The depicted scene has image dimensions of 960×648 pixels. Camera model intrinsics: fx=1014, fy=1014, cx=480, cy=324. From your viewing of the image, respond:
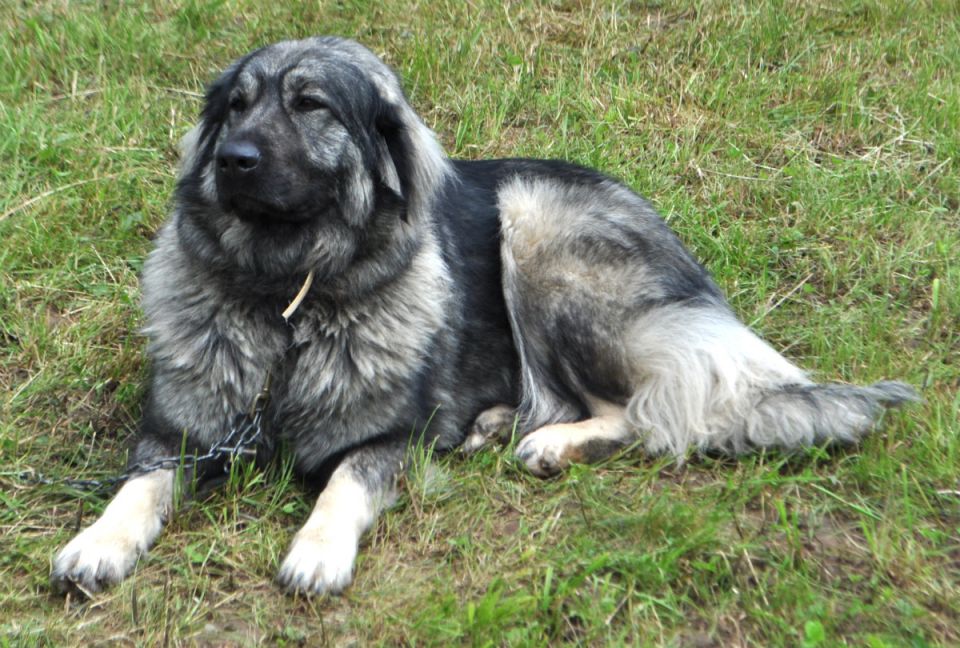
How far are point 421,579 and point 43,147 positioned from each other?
3.23 meters

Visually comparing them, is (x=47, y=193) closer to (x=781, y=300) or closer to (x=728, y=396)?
(x=728, y=396)

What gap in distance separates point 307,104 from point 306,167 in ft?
0.76

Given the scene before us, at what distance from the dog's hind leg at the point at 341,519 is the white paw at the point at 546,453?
0.45 m

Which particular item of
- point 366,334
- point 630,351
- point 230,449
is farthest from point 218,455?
point 630,351

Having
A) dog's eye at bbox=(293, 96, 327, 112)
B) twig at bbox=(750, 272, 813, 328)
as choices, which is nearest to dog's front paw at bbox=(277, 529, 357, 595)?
dog's eye at bbox=(293, 96, 327, 112)

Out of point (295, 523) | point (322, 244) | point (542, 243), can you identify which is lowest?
point (295, 523)

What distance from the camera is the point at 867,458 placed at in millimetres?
3369

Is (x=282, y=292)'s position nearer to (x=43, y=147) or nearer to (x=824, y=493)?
(x=824, y=493)

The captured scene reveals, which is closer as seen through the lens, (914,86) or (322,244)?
(322,244)

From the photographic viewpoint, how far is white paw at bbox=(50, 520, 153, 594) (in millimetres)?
2889

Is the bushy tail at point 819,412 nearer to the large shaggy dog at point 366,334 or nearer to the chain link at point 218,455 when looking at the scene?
the large shaggy dog at point 366,334

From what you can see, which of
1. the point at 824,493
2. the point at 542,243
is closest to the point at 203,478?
the point at 542,243

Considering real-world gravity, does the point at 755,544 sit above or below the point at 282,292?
below

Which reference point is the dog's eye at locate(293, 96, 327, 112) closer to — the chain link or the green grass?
the chain link
